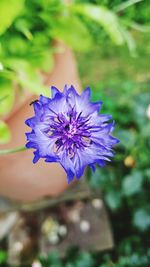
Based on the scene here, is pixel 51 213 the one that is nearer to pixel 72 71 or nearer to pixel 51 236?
pixel 51 236

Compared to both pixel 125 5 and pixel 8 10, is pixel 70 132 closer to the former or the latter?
pixel 8 10

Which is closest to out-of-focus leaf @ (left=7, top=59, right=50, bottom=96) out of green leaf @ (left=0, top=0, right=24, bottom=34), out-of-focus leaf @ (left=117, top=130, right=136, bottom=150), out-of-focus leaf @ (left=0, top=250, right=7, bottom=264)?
green leaf @ (left=0, top=0, right=24, bottom=34)

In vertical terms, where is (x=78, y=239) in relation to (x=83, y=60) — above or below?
below

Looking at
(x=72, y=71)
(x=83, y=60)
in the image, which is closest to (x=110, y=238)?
(x=72, y=71)

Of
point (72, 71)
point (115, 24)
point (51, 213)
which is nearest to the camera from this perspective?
point (115, 24)

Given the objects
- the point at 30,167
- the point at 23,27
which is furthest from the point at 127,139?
the point at 23,27

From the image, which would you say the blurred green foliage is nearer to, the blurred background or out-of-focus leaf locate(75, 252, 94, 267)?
the blurred background
